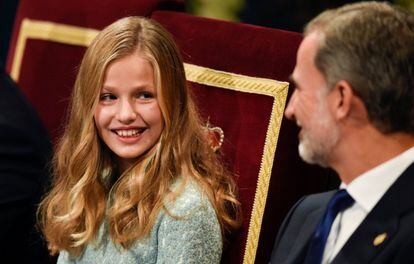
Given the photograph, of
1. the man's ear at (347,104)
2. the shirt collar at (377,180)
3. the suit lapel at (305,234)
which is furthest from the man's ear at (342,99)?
the suit lapel at (305,234)

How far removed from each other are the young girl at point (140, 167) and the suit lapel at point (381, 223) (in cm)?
51

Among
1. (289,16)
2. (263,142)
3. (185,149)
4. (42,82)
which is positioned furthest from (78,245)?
(289,16)

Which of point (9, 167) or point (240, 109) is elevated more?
point (240, 109)

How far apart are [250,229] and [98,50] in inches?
22.9

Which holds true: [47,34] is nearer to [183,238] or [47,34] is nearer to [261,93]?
[261,93]

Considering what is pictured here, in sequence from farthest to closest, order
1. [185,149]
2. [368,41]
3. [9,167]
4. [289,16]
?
[289,16] → [9,167] → [185,149] → [368,41]

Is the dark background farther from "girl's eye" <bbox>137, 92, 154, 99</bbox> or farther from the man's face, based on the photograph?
the man's face

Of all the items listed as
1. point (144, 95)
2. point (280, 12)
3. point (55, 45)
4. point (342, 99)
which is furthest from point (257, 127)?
point (280, 12)

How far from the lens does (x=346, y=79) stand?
1.74m

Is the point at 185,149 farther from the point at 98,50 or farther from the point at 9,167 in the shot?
the point at 9,167

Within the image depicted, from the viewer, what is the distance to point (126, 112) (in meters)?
2.25

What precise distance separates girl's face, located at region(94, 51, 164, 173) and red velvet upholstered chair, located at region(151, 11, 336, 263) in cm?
23

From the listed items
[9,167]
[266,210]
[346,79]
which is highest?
[346,79]

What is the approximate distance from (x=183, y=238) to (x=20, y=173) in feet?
2.34
